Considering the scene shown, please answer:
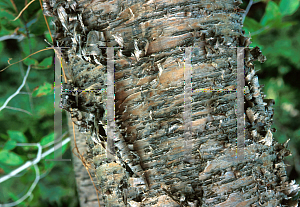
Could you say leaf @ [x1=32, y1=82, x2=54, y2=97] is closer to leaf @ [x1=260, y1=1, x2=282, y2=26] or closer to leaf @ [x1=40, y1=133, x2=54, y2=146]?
leaf @ [x1=40, y1=133, x2=54, y2=146]

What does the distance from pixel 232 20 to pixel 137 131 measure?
0.71 ft

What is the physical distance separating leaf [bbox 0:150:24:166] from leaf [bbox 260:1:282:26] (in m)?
1.14

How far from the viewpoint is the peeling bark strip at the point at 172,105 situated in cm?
26

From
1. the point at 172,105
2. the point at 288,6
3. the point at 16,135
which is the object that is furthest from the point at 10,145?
the point at 288,6

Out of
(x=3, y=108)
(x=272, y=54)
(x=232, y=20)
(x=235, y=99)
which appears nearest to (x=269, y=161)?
(x=235, y=99)

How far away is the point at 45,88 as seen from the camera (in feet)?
2.63

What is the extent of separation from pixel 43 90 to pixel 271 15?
97cm

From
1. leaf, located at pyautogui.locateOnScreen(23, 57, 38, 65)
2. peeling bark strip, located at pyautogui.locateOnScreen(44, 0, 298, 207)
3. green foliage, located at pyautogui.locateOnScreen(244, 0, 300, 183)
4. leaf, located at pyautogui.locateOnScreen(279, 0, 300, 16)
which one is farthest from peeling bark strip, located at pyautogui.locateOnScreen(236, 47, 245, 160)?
leaf, located at pyautogui.locateOnScreen(23, 57, 38, 65)

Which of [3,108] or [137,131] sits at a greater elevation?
[3,108]

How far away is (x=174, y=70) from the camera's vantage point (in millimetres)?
264

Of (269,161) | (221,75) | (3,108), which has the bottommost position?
(269,161)

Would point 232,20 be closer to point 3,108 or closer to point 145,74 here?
point 145,74

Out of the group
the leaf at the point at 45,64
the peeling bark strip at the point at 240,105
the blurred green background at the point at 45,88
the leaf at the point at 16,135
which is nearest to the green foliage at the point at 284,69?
the blurred green background at the point at 45,88

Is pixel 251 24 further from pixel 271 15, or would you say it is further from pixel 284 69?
pixel 284 69
